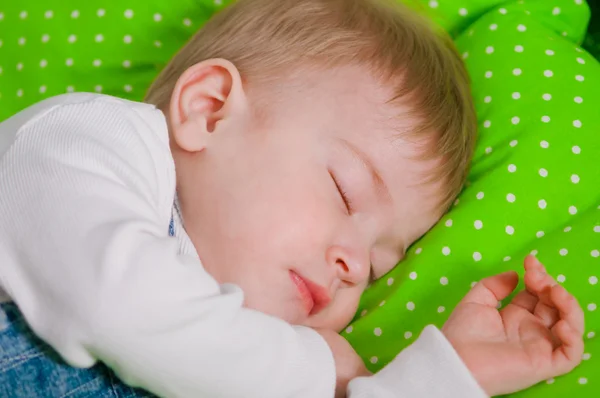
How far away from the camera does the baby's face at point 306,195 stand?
0.99 metres

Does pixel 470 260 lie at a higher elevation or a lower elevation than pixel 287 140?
lower

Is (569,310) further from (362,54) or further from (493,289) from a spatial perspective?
(362,54)

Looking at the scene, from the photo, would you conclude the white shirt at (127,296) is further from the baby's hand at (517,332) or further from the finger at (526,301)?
the finger at (526,301)

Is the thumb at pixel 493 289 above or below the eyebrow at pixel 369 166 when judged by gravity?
Answer: below

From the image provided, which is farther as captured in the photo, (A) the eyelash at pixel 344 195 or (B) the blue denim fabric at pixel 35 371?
(A) the eyelash at pixel 344 195

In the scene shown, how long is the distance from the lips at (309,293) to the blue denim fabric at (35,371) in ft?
0.88

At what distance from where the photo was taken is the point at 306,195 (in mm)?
1000

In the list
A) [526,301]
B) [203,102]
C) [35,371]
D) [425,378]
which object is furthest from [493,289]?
[35,371]

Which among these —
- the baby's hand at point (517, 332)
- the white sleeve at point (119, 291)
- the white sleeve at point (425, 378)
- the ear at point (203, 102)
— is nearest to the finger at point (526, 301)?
→ the baby's hand at point (517, 332)

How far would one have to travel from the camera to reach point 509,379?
0.92 metres

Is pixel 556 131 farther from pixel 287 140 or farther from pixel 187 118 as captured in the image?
pixel 187 118

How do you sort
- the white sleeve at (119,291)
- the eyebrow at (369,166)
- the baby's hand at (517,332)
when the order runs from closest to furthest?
1. the white sleeve at (119,291)
2. the baby's hand at (517,332)
3. the eyebrow at (369,166)

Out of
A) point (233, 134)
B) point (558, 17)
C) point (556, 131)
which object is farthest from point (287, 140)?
point (558, 17)

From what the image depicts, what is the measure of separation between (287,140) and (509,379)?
43cm
